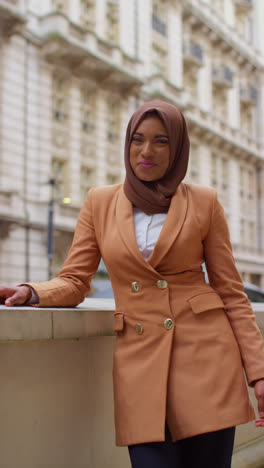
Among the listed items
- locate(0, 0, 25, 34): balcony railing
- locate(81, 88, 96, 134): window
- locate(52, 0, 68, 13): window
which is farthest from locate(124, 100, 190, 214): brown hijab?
locate(52, 0, 68, 13): window

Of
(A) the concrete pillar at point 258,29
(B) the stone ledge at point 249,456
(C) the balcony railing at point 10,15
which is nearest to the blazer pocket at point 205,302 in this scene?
(B) the stone ledge at point 249,456

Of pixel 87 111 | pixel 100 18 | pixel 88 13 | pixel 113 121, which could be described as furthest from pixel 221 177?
pixel 88 13

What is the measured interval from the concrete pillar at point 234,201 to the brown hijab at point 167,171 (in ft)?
107

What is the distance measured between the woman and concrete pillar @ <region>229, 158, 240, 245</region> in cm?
3260

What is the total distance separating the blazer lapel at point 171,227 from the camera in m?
2.08

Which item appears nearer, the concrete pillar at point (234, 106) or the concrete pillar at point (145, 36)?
the concrete pillar at point (145, 36)

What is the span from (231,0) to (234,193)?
12138 mm

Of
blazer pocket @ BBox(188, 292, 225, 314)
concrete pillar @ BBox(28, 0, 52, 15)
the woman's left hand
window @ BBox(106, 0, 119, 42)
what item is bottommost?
the woman's left hand

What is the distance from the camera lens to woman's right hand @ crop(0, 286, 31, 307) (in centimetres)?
212

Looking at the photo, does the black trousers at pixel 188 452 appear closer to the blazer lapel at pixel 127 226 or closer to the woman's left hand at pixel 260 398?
the woman's left hand at pixel 260 398

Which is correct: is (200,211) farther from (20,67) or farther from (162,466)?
(20,67)

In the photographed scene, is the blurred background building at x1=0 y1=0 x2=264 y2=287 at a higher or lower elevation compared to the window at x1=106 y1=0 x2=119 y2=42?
lower

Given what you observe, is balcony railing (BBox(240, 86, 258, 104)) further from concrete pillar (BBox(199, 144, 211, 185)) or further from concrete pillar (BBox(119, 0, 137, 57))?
concrete pillar (BBox(119, 0, 137, 57))

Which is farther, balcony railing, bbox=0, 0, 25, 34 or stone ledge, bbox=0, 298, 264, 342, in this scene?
balcony railing, bbox=0, 0, 25, 34
